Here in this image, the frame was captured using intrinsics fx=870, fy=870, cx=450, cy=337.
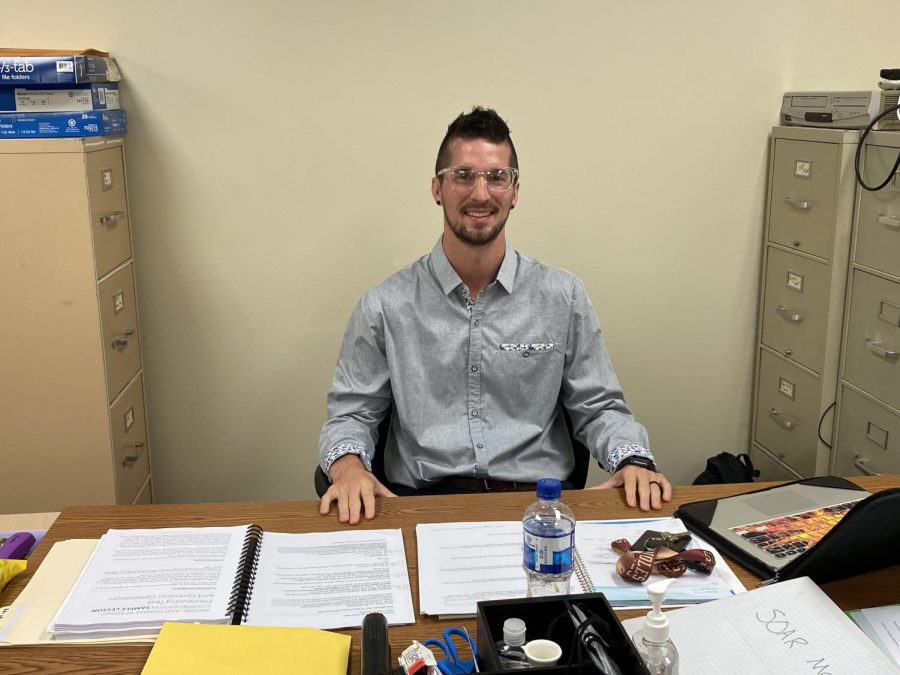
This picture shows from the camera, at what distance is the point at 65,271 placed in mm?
2496

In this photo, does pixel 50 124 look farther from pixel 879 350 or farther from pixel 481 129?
pixel 879 350

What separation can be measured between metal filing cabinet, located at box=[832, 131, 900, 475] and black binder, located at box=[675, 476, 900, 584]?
4.66ft

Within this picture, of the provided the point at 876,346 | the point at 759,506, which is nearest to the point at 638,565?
the point at 759,506

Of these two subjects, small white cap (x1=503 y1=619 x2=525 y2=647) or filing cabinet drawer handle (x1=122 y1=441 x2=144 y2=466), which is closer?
small white cap (x1=503 y1=619 x2=525 y2=647)

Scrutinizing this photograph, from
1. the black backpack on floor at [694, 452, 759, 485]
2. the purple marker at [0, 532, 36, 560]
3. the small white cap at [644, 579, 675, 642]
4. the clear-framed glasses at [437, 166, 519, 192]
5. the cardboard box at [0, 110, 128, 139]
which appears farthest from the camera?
the black backpack on floor at [694, 452, 759, 485]

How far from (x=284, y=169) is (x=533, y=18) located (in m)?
0.96

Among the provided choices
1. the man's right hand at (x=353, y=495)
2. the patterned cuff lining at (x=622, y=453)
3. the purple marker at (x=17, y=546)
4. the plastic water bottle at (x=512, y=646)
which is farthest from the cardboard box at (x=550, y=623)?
the purple marker at (x=17, y=546)

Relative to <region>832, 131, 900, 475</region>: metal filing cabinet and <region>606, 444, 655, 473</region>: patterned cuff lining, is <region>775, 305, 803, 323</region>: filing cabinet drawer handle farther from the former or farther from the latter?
<region>606, 444, 655, 473</region>: patterned cuff lining

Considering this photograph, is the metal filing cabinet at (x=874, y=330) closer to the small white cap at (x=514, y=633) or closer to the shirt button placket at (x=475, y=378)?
the shirt button placket at (x=475, y=378)

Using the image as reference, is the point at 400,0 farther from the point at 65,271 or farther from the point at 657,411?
the point at 657,411

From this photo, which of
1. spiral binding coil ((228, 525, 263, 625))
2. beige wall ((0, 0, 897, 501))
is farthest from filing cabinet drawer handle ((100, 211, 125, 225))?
spiral binding coil ((228, 525, 263, 625))

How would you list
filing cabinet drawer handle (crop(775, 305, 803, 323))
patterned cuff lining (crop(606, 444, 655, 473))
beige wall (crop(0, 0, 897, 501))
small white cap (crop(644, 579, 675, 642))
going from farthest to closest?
filing cabinet drawer handle (crop(775, 305, 803, 323))
beige wall (crop(0, 0, 897, 501))
patterned cuff lining (crop(606, 444, 655, 473))
small white cap (crop(644, 579, 675, 642))

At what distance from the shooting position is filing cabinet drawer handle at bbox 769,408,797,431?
10.0 ft

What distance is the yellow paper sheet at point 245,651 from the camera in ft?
3.62
